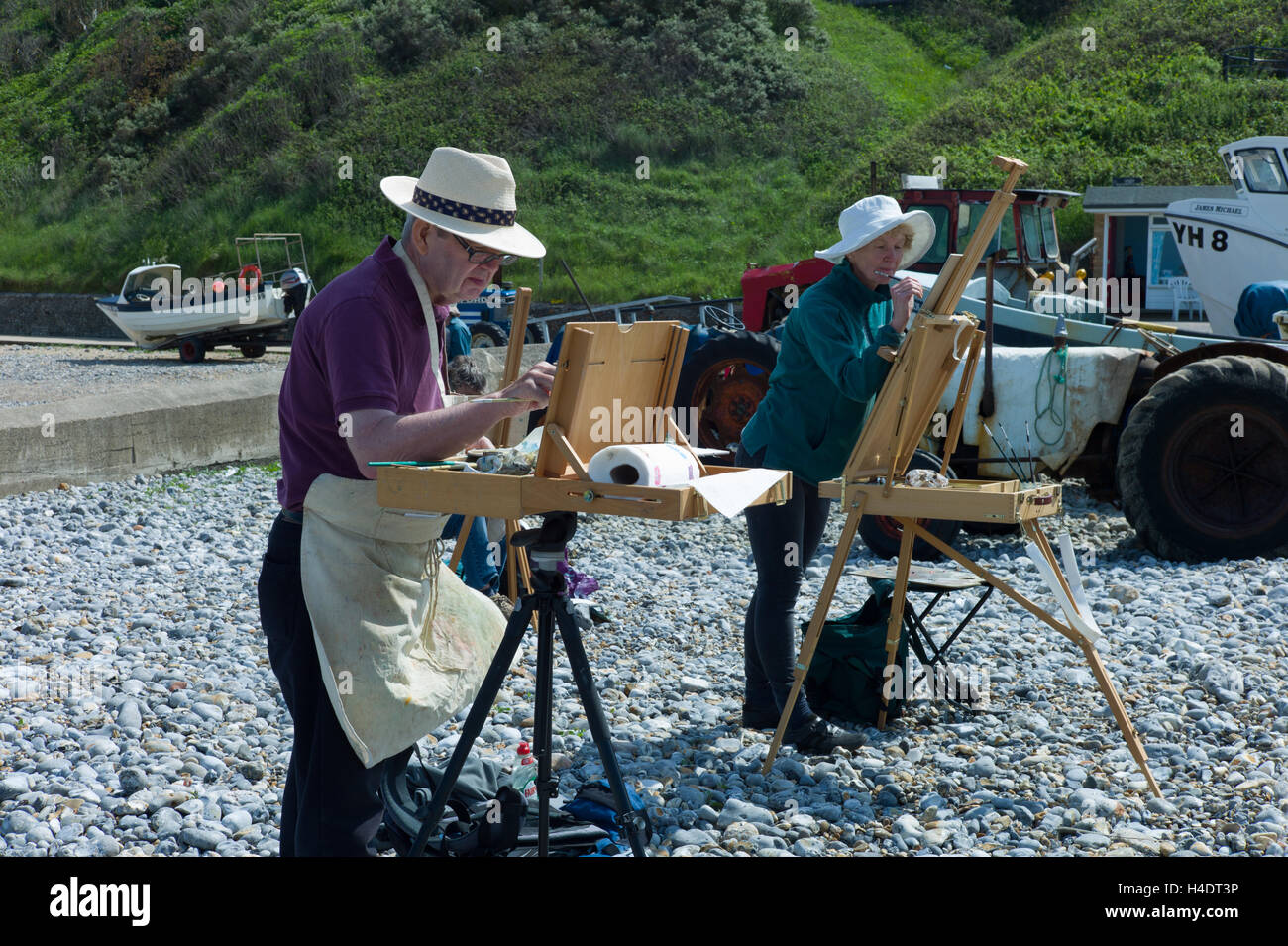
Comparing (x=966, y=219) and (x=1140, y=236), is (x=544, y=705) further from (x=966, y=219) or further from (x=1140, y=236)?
(x=1140, y=236)

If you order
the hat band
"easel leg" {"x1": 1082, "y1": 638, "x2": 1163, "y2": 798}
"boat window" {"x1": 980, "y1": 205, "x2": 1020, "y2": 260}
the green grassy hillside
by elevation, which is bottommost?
"easel leg" {"x1": 1082, "y1": 638, "x2": 1163, "y2": 798}

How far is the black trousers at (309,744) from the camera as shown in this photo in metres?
2.67

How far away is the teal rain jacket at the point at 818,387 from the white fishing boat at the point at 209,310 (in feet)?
59.9

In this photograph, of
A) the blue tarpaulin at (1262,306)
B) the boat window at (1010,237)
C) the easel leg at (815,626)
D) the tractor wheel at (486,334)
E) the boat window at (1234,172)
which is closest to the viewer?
the easel leg at (815,626)

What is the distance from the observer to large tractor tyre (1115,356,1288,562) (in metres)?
7.40

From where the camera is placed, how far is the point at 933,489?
3949 millimetres

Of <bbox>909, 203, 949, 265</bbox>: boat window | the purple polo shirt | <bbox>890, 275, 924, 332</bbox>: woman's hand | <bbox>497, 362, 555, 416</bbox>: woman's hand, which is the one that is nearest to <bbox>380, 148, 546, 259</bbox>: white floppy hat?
the purple polo shirt

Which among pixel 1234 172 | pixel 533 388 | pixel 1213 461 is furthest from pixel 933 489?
pixel 1234 172

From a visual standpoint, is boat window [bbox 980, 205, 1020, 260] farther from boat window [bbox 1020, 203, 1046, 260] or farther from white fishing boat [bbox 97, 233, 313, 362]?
white fishing boat [bbox 97, 233, 313, 362]

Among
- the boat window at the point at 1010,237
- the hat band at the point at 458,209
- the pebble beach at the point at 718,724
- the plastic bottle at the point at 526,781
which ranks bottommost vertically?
A: the pebble beach at the point at 718,724

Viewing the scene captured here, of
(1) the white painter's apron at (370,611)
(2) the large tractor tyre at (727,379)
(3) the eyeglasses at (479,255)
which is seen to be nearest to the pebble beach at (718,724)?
(1) the white painter's apron at (370,611)

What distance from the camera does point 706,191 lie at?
3116cm

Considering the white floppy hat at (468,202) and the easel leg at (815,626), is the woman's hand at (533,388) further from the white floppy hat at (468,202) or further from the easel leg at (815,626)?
the easel leg at (815,626)

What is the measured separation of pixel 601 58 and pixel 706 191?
7703 millimetres
